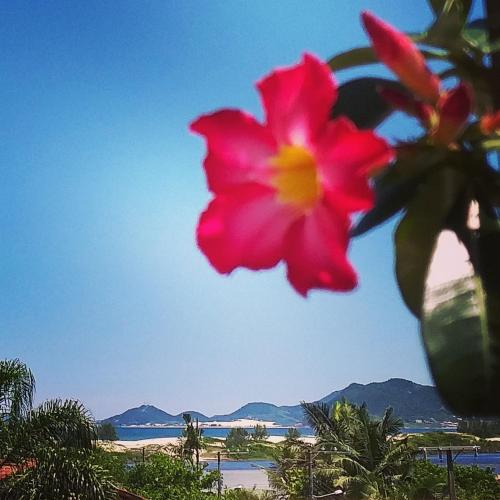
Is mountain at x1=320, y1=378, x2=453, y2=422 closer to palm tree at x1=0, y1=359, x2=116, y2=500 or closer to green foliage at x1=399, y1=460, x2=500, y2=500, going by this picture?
green foliage at x1=399, y1=460, x2=500, y2=500

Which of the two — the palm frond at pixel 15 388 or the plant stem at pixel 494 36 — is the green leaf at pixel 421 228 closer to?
the plant stem at pixel 494 36

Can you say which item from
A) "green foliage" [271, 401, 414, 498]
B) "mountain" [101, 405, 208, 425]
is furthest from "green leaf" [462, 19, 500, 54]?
"mountain" [101, 405, 208, 425]

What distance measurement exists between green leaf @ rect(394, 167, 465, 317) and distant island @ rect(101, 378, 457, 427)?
139ft

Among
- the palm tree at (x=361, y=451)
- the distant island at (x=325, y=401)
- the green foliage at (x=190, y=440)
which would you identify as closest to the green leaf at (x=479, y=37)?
the palm tree at (x=361, y=451)

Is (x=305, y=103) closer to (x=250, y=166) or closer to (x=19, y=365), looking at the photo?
(x=250, y=166)

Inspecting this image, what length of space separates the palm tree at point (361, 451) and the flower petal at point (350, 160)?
44.3 feet

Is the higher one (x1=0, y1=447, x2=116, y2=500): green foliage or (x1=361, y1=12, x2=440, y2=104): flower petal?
(x1=361, y1=12, x2=440, y2=104): flower petal

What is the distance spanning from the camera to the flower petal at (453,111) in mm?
158

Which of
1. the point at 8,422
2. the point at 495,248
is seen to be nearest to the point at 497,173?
the point at 495,248

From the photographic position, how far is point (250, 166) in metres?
0.18

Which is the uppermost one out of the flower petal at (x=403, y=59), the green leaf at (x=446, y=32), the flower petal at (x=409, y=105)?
the green leaf at (x=446, y=32)

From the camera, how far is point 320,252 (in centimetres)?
16

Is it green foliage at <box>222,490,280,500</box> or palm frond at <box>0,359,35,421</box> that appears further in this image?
green foliage at <box>222,490,280,500</box>

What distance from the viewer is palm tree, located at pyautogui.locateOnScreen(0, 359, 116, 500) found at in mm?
5812
